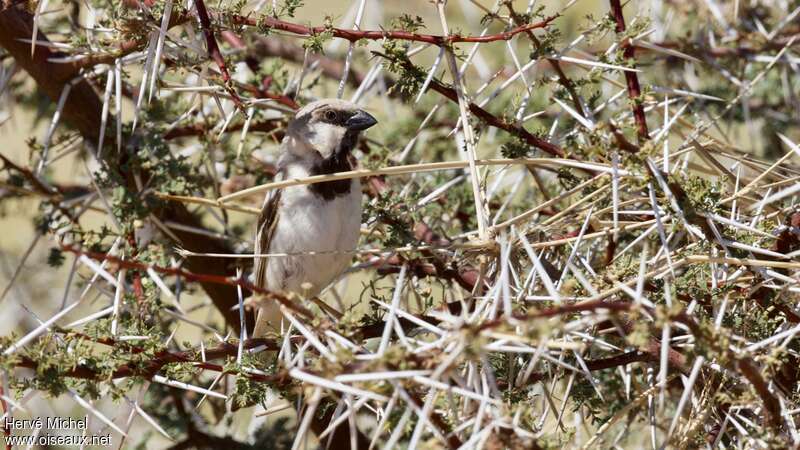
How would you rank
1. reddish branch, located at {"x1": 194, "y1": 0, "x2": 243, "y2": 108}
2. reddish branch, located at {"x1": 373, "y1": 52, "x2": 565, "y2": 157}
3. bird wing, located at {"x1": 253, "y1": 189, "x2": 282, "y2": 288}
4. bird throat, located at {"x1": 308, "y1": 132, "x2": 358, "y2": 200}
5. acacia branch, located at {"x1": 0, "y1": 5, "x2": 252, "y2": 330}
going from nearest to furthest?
reddish branch, located at {"x1": 194, "y1": 0, "x2": 243, "y2": 108}, reddish branch, located at {"x1": 373, "y1": 52, "x2": 565, "y2": 157}, acacia branch, located at {"x1": 0, "y1": 5, "x2": 252, "y2": 330}, bird throat, located at {"x1": 308, "y1": 132, "x2": 358, "y2": 200}, bird wing, located at {"x1": 253, "y1": 189, "x2": 282, "y2": 288}

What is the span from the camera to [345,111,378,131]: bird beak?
425 centimetres

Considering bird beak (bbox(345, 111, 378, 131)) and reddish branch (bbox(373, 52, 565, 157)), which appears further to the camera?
bird beak (bbox(345, 111, 378, 131))

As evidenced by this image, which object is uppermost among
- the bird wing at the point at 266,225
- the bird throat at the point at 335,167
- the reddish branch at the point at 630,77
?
the reddish branch at the point at 630,77

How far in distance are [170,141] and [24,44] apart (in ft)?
2.43

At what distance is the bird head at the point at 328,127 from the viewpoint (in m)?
4.17

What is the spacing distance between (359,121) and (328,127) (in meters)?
0.14

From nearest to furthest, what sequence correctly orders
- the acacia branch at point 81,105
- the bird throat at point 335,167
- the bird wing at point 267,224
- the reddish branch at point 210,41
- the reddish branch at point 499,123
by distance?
the reddish branch at point 210,41 → the reddish branch at point 499,123 → the acacia branch at point 81,105 → the bird throat at point 335,167 → the bird wing at point 267,224

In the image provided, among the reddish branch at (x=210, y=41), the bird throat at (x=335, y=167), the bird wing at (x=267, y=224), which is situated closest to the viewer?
the reddish branch at (x=210, y=41)

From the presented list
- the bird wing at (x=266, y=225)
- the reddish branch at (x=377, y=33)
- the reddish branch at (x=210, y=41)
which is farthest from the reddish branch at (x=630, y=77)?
the bird wing at (x=266, y=225)

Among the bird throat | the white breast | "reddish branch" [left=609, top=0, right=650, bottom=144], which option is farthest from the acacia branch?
"reddish branch" [left=609, top=0, right=650, bottom=144]

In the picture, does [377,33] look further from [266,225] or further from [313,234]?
[266,225]

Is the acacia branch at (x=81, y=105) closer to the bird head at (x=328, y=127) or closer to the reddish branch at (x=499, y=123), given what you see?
the bird head at (x=328, y=127)

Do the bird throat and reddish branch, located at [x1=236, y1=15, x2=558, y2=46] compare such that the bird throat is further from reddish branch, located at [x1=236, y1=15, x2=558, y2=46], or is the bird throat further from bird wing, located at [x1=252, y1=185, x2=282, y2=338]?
reddish branch, located at [x1=236, y1=15, x2=558, y2=46]

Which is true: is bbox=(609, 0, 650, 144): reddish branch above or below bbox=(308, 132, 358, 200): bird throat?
above
